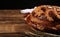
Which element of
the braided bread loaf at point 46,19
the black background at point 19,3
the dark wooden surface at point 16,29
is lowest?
the dark wooden surface at point 16,29

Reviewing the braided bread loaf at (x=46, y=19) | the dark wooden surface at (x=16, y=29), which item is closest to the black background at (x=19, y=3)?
the dark wooden surface at (x=16, y=29)

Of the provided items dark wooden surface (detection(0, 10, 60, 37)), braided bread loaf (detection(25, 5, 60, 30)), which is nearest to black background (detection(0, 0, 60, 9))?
dark wooden surface (detection(0, 10, 60, 37))

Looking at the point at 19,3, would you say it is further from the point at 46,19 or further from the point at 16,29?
the point at 46,19

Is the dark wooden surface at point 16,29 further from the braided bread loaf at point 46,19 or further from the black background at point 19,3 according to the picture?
the black background at point 19,3

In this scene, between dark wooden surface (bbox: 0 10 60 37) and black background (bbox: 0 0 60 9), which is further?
black background (bbox: 0 0 60 9)

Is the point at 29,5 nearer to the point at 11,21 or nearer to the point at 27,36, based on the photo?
the point at 11,21

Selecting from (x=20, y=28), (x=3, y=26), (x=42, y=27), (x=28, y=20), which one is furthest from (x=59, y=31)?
(x=3, y=26)

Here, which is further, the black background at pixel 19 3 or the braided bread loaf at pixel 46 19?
the black background at pixel 19 3

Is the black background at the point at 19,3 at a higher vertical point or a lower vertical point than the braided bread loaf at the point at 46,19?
higher

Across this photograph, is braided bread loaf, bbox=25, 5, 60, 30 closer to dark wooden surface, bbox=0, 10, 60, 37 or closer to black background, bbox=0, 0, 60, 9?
dark wooden surface, bbox=0, 10, 60, 37

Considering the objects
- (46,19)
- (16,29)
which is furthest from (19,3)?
(46,19)

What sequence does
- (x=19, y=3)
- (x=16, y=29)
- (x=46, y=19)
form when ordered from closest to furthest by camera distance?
(x=46, y=19)
(x=16, y=29)
(x=19, y=3)
